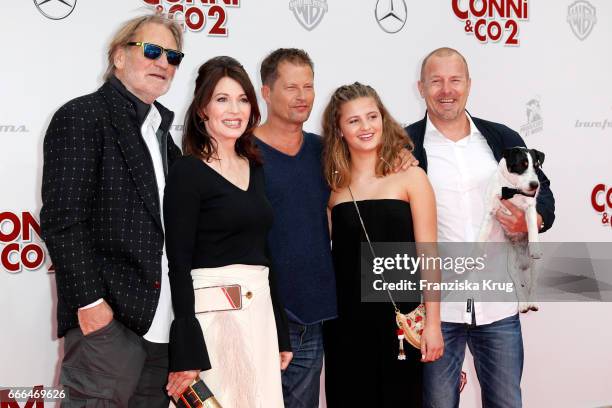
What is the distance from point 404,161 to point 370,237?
1.12 feet

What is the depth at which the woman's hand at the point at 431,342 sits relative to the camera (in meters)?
2.42

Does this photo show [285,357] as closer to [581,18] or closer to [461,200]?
[461,200]

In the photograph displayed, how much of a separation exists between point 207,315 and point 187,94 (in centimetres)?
168

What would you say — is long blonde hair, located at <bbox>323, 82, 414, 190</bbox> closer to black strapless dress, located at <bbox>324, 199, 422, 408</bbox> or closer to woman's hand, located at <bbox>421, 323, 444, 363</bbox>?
black strapless dress, located at <bbox>324, 199, 422, 408</bbox>

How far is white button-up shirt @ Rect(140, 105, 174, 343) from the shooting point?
80.1 inches

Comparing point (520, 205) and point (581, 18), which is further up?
point (581, 18)

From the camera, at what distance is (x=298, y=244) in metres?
2.46

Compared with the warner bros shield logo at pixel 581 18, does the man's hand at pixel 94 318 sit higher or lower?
lower

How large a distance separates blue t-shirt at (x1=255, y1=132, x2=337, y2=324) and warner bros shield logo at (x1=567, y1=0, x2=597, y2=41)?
251cm

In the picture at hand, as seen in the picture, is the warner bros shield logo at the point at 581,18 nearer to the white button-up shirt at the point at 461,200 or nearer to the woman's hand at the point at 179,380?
the white button-up shirt at the point at 461,200

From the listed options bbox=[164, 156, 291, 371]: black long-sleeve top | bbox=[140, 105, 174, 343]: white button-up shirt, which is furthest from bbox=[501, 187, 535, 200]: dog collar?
bbox=[140, 105, 174, 343]: white button-up shirt

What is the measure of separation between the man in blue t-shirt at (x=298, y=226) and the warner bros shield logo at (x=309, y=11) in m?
0.86
